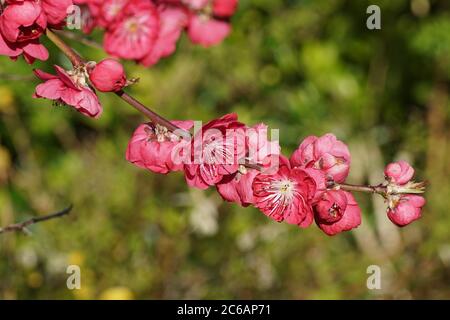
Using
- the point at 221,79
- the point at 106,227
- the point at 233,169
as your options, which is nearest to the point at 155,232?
the point at 106,227

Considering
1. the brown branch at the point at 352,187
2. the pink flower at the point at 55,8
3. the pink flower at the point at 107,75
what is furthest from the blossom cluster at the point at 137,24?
the brown branch at the point at 352,187

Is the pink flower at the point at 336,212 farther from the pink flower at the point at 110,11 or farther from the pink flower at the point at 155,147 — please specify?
the pink flower at the point at 110,11

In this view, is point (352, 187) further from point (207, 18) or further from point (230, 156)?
point (207, 18)

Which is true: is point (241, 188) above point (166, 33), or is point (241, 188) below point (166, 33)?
below

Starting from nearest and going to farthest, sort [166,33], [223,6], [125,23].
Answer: [125,23] → [166,33] → [223,6]

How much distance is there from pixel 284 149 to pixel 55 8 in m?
1.64

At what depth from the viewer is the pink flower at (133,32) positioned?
4.43ft

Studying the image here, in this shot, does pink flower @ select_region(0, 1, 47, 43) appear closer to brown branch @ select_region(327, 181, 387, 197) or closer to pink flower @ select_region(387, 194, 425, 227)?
brown branch @ select_region(327, 181, 387, 197)

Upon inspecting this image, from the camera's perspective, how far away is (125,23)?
53.0 inches

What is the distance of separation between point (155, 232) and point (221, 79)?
0.82 metres

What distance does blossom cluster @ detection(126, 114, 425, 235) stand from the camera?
101 centimetres

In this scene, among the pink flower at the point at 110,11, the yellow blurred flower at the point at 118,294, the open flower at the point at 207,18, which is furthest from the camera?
the yellow blurred flower at the point at 118,294

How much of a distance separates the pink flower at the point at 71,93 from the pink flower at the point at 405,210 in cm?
46

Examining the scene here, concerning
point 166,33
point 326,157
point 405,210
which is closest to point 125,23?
point 166,33
